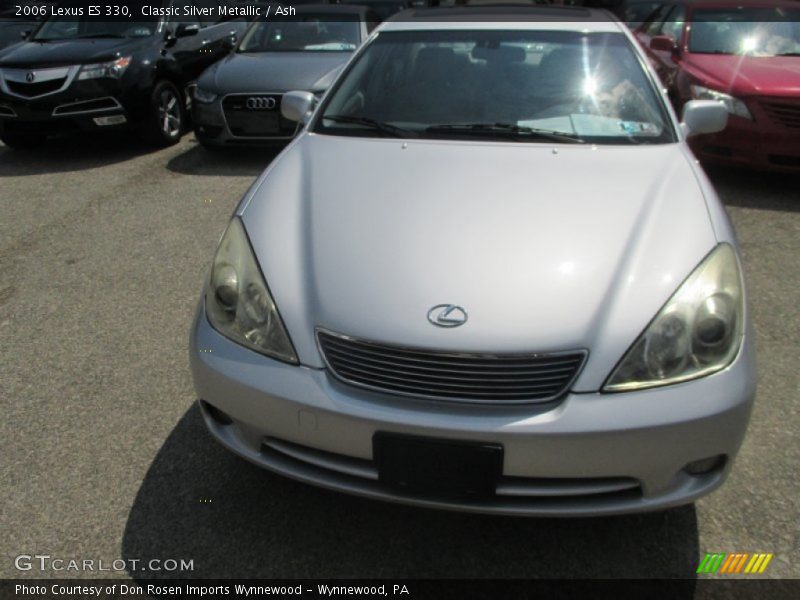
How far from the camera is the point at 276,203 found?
8.18 feet

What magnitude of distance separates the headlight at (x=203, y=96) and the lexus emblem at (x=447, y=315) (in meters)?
5.14

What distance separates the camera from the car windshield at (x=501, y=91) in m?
2.92

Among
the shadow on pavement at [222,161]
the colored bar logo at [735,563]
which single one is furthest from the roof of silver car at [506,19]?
the shadow on pavement at [222,161]

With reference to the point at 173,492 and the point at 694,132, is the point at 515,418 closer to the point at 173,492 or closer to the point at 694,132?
the point at 173,492

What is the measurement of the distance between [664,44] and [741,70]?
3.63ft

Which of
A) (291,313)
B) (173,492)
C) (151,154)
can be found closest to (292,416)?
(291,313)

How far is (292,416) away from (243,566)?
549mm

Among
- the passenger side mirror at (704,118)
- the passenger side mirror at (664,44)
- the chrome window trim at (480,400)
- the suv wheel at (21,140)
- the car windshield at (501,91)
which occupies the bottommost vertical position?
the suv wheel at (21,140)

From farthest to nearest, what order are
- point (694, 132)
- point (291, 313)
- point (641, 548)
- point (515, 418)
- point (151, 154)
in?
point (151, 154) < point (694, 132) < point (641, 548) < point (291, 313) < point (515, 418)

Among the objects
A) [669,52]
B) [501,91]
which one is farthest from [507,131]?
[669,52]

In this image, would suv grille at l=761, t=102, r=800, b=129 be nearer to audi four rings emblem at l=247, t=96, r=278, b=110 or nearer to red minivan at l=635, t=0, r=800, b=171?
red minivan at l=635, t=0, r=800, b=171

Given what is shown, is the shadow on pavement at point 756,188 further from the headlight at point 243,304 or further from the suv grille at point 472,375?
the headlight at point 243,304

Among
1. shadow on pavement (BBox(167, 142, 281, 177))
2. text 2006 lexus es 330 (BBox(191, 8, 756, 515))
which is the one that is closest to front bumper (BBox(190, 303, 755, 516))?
text 2006 lexus es 330 (BBox(191, 8, 756, 515))

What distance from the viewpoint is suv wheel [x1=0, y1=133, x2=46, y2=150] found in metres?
7.13
